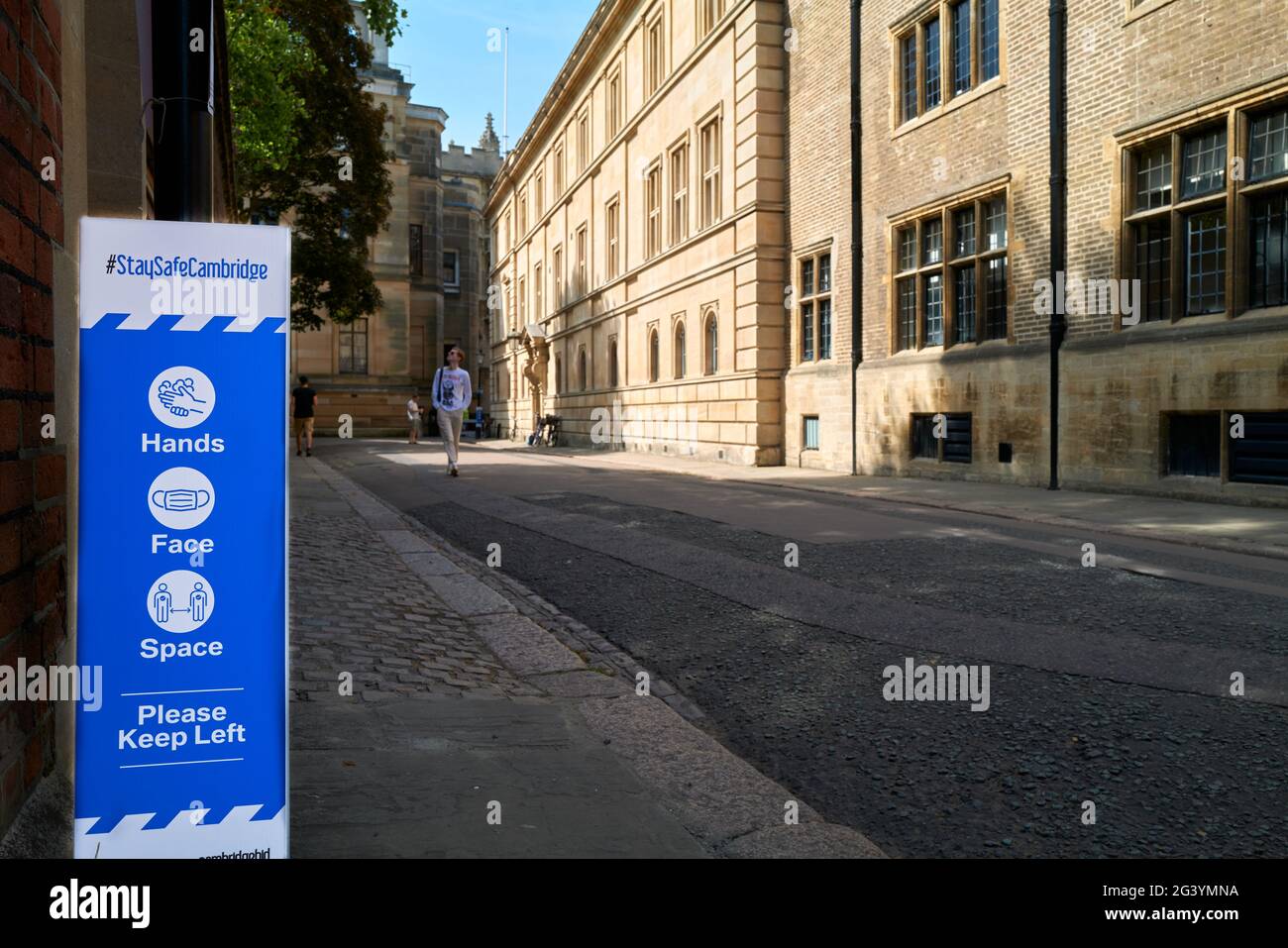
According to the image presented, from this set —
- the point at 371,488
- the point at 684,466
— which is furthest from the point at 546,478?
the point at 684,466

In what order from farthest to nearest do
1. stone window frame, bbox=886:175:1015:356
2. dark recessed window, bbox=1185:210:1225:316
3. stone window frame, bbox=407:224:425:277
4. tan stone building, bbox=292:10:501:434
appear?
1. stone window frame, bbox=407:224:425:277
2. tan stone building, bbox=292:10:501:434
3. stone window frame, bbox=886:175:1015:356
4. dark recessed window, bbox=1185:210:1225:316

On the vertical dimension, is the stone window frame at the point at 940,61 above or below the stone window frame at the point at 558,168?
below

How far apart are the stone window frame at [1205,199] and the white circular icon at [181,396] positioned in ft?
42.0

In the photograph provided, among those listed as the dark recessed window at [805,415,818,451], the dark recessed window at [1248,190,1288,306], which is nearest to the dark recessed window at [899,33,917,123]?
the dark recessed window at [805,415,818,451]

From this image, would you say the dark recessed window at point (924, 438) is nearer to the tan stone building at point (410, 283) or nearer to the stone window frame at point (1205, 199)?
the stone window frame at point (1205, 199)

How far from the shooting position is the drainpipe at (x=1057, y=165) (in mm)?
14938

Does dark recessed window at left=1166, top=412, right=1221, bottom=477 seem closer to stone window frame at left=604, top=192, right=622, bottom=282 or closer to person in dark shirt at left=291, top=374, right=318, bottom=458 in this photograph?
person in dark shirt at left=291, top=374, right=318, bottom=458

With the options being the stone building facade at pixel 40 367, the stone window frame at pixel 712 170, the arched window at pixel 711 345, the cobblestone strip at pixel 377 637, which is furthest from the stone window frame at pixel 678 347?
the stone building facade at pixel 40 367

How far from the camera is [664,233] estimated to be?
3045 cm

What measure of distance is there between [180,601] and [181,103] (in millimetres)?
1229

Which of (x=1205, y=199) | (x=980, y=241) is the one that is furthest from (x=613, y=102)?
(x=1205, y=199)

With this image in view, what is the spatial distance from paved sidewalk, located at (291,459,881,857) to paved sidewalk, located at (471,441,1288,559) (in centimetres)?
667

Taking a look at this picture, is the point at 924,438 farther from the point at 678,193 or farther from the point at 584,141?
the point at 584,141

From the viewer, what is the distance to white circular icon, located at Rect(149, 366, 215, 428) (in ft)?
7.19
